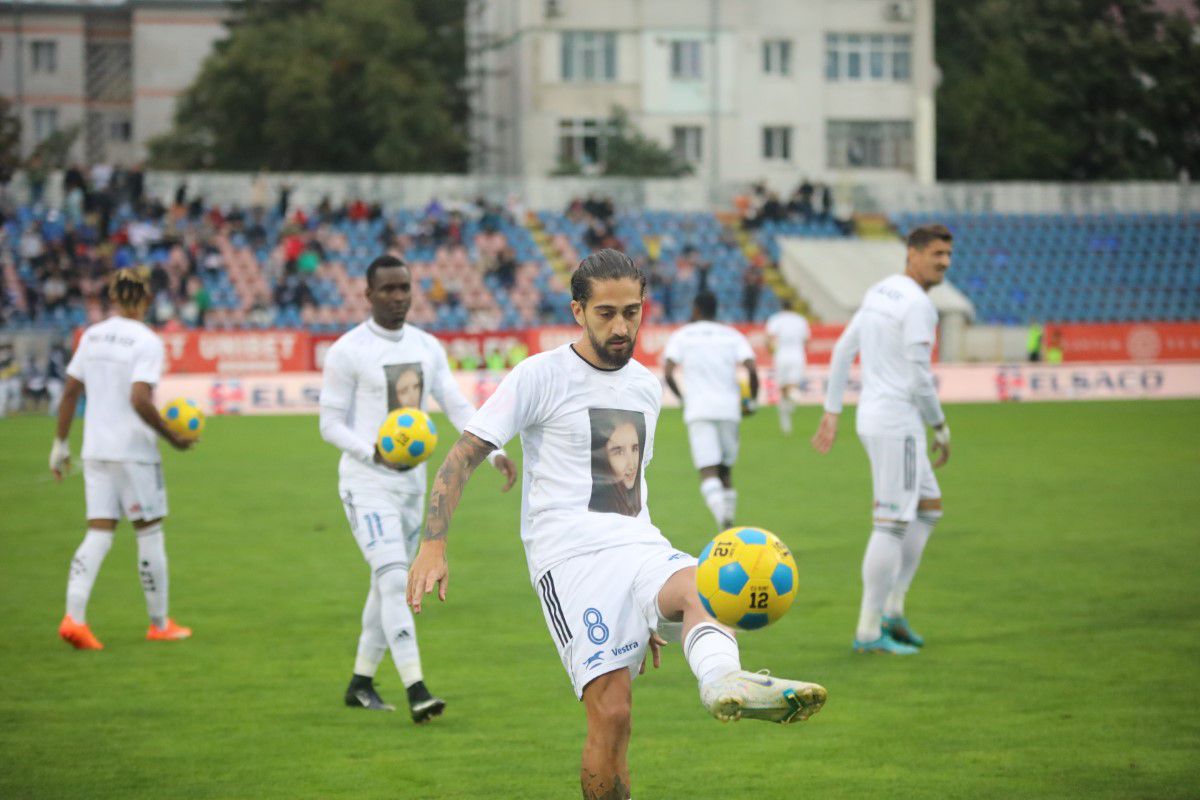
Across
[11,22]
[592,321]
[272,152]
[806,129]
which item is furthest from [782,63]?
[592,321]

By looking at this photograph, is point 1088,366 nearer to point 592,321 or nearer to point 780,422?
point 780,422

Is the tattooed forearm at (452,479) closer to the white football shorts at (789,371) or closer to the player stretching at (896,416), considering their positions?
the player stretching at (896,416)

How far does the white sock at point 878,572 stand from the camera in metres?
9.87

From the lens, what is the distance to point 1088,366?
3481 cm

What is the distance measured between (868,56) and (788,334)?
36.8 m

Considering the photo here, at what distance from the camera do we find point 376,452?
27.2ft

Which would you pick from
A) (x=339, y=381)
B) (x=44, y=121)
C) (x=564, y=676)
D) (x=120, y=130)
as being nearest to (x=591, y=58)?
(x=120, y=130)

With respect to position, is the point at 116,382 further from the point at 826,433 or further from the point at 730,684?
the point at 730,684

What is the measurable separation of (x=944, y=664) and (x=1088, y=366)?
26.8 meters

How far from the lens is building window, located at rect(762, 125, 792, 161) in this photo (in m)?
60.9

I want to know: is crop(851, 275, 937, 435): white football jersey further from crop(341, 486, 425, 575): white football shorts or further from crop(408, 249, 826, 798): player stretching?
crop(408, 249, 826, 798): player stretching

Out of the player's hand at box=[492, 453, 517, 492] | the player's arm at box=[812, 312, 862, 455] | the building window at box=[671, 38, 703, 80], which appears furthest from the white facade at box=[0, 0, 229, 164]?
the player's hand at box=[492, 453, 517, 492]

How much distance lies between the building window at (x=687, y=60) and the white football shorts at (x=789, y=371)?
34.1m

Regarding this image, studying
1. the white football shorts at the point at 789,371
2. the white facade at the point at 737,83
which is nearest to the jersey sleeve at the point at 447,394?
the white football shorts at the point at 789,371
